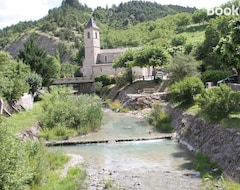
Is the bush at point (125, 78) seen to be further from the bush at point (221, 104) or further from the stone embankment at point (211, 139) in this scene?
the bush at point (221, 104)

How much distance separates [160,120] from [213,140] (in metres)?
10.3

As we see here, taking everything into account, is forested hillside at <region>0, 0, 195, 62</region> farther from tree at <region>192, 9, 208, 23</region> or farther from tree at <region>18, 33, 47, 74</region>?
tree at <region>18, 33, 47, 74</region>

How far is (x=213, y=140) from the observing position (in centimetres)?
1844

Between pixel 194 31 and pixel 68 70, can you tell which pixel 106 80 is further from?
pixel 194 31

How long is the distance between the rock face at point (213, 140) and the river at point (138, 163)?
2.77ft

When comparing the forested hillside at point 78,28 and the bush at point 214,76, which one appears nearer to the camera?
the bush at point 214,76

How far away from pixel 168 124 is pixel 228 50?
24.1 feet

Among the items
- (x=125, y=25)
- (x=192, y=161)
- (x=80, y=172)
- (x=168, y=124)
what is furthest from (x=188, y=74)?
(x=125, y=25)

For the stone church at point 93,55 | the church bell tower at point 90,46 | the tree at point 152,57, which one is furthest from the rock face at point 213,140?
the church bell tower at point 90,46

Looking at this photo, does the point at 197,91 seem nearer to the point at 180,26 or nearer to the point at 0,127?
the point at 0,127

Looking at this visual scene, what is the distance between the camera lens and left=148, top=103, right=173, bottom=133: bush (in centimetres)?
2688

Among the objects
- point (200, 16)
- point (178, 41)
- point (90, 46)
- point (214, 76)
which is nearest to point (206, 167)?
point (214, 76)

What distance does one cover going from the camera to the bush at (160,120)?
26875mm

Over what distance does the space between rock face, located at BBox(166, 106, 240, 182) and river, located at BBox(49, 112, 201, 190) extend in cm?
84
